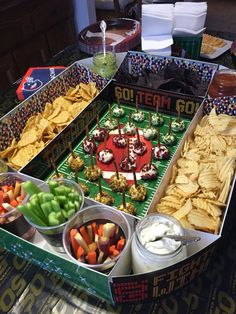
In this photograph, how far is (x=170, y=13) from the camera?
1.68 meters

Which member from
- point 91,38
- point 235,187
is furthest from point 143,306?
point 91,38

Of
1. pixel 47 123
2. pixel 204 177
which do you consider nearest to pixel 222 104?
pixel 204 177

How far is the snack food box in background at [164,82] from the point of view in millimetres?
1541

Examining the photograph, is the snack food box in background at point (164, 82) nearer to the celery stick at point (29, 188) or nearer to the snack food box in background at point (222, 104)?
the snack food box in background at point (222, 104)

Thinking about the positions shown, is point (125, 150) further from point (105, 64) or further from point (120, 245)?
point (120, 245)

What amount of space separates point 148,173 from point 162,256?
564mm

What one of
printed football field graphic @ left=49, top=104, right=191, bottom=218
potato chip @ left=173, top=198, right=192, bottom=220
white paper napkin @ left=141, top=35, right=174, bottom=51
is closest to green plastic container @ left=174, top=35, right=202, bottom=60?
white paper napkin @ left=141, top=35, right=174, bottom=51

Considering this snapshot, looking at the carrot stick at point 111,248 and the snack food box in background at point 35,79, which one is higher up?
the carrot stick at point 111,248

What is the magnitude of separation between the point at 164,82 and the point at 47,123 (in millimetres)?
621

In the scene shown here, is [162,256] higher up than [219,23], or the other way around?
[162,256]

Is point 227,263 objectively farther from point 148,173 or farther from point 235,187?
point 148,173

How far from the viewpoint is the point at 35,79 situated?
5.54ft

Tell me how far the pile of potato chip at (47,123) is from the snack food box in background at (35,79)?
0.12 m

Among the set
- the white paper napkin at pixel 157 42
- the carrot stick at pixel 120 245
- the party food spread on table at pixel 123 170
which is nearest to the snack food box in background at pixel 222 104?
the party food spread on table at pixel 123 170
